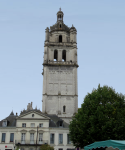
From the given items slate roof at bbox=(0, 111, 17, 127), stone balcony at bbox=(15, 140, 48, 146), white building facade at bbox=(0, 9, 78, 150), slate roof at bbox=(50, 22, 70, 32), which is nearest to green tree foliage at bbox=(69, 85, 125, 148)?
white building facade at bbox=(0, 9, 78, 150)

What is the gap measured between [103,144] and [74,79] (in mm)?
39727

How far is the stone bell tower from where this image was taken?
57219 millimetres

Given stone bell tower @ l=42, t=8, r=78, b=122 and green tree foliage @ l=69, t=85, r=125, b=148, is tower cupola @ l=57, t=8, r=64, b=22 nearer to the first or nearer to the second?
stone bell tower @ l=42, t=8, r=78, b=122

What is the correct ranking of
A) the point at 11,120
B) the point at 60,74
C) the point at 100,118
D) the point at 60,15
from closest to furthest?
1. the point at 100,118
2. the point at 11,120
3. the point at 60,74
4. the point at 60,15

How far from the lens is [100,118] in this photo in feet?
107

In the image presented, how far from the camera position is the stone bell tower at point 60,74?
57219 mm

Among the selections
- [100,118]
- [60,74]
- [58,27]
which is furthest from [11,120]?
[58,27]

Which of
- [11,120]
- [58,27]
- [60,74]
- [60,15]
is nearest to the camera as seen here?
[11,120]

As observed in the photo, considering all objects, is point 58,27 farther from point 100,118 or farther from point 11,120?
point 100,118

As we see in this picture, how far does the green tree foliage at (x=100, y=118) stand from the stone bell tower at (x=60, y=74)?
65.7 feet

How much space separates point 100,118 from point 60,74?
93.6 ft

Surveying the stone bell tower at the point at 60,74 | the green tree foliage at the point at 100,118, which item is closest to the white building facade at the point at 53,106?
the stone bell tower at the point at 60,74

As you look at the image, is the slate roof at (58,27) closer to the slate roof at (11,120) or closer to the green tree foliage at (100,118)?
the slate roof at (11,120)

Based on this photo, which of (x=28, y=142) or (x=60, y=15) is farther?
(x=60, y=15)
